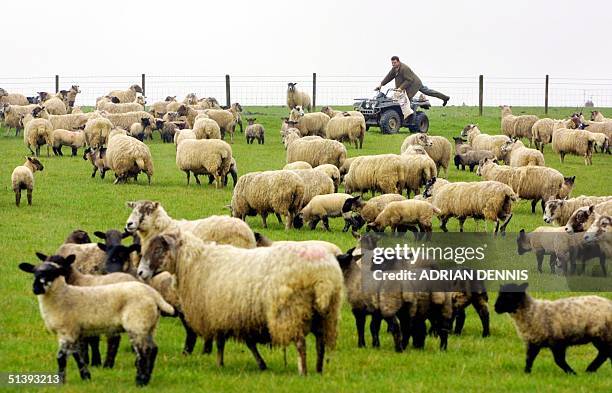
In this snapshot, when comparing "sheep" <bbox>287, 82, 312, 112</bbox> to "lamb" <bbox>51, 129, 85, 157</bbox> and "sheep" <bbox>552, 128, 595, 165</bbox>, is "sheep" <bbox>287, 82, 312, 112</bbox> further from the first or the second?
"sheep" <bbox>552, 128, 595, 165</bbox>

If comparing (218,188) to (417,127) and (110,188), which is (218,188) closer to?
(110,188)

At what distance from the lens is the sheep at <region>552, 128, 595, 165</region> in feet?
108

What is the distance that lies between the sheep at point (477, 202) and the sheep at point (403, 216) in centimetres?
124

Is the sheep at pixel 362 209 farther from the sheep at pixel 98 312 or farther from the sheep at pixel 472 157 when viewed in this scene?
the sheep at pixel 472 157

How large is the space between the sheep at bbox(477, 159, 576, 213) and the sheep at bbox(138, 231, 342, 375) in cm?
1299

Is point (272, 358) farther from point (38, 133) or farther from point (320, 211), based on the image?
point (38, 133)

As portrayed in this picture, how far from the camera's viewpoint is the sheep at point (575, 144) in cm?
3284

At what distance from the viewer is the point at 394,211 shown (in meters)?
18.9

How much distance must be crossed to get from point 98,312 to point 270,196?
423 inches

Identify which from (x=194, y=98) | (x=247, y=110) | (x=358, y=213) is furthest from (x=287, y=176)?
(x=247, y=110)

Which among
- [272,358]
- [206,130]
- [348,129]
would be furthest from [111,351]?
[348,129]

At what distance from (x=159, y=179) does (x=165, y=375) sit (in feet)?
56.9

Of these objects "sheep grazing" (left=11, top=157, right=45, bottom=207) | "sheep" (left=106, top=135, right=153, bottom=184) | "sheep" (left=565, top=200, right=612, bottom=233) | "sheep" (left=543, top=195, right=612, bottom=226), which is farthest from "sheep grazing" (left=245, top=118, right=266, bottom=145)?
"sheep" (left=565, top=200, right=612, bottom=233)

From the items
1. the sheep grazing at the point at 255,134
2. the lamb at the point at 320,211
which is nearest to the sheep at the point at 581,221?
the lamb at the point at 320,211
